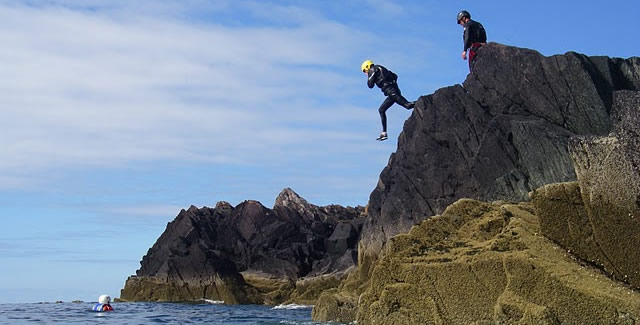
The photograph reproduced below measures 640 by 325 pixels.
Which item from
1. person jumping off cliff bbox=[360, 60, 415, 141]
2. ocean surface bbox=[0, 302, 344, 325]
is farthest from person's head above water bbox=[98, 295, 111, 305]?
person jumping off cliff bbox=[360, 60, 415, 141]

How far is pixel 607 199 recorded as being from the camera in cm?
1630

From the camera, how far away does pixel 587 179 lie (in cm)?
1681

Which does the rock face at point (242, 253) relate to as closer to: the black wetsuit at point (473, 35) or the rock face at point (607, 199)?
the black wetsuit at point (473, 35)

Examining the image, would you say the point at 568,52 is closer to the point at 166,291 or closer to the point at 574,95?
the point at 574,95

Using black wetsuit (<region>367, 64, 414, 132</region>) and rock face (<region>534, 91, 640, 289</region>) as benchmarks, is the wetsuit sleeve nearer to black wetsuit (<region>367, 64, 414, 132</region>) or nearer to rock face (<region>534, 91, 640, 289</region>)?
black wetsuit (<region>367, 64, 414, 132</region>)

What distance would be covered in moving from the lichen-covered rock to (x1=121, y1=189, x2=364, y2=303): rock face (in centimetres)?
5173

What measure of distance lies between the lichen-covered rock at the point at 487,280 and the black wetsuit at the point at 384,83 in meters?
15.1

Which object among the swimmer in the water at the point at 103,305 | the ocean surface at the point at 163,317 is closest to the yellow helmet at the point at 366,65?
the ocean surface at the point at 163,317

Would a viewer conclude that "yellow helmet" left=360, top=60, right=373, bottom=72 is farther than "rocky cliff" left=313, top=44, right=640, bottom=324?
Yes

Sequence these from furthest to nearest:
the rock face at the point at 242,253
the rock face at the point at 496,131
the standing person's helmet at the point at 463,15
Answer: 1. the rock face at the point at 242,253
2. the standing person's helmet at the point at 463,15
3. the rock face at the point at 496,131

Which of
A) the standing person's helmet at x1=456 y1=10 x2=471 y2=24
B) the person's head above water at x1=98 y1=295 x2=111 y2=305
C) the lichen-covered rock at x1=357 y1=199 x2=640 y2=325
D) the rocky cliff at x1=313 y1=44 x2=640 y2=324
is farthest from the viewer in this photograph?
the person's head above water at x1=98 y1=295 x2=111 y2=305

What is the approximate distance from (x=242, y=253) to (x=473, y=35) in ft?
223

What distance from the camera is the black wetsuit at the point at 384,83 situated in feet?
122

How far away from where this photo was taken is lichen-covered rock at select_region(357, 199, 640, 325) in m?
16.2
